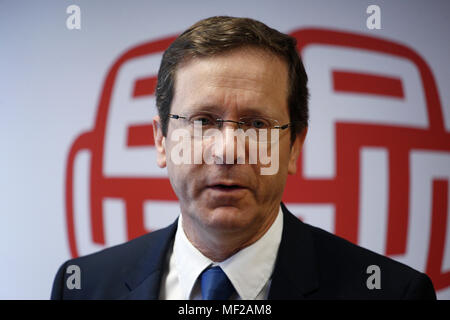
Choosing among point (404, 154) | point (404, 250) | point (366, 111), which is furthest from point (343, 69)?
point (404, 250)

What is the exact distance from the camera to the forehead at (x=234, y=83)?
1.16m

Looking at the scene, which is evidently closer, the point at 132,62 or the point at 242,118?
the point at 242,118

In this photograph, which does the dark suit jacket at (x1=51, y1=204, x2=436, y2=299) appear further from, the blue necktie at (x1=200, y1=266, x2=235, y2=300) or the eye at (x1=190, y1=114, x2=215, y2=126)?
the eye at (x1=190, y1=114, x2=215, y2=126)

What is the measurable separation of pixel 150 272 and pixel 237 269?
13.5 inches

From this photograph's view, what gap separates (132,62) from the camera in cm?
246

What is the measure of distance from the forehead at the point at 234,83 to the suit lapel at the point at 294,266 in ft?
1.52

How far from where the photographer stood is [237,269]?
1.21 meters

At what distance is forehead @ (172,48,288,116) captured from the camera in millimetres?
1156

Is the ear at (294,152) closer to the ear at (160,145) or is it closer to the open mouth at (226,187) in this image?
the open mouth at (226,187)

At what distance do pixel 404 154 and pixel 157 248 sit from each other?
1.69 metres

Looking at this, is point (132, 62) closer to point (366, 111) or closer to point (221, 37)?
point (221, 37)

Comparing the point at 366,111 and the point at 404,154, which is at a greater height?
the point at 366,111
